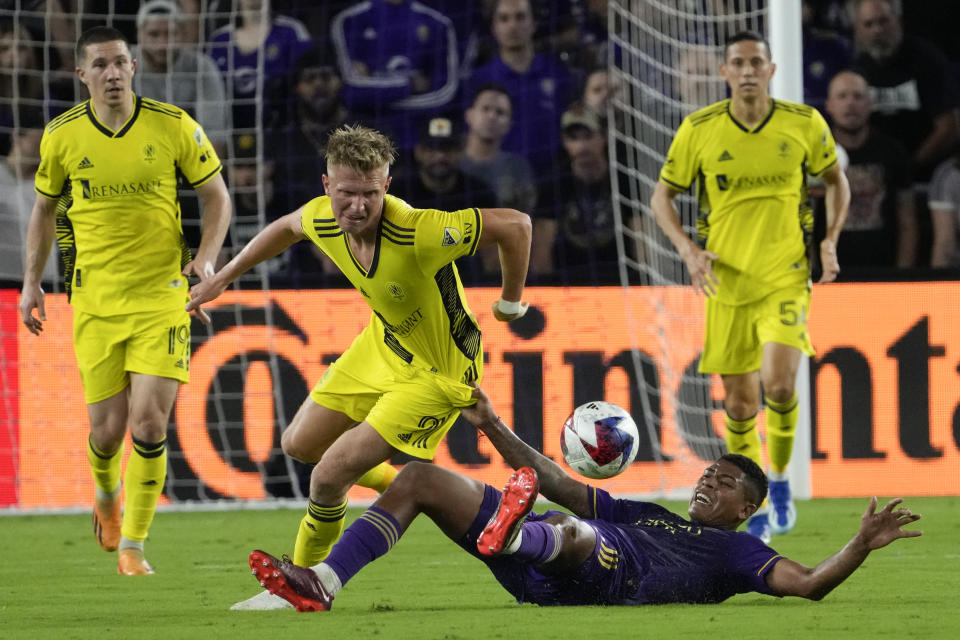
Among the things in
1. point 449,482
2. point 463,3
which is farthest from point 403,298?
point 463,3

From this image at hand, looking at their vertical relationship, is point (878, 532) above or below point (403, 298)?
below

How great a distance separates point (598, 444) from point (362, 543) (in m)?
1.05

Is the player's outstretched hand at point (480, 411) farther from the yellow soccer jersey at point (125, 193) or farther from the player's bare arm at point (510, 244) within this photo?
the yellow soccer jersey at point (125, 193)

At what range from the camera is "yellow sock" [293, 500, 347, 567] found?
5426 millimetres

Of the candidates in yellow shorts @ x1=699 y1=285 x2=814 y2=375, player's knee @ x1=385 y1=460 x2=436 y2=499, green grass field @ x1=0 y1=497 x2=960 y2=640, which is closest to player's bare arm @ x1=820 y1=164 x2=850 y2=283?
yellow shorts @ x1=699 y1=285 x2=814 y2=375

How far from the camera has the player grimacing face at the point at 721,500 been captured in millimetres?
4977

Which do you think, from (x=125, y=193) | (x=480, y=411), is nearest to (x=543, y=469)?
(x=480, y=411)

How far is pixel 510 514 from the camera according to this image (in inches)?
175

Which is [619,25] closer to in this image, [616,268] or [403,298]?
[616,268]

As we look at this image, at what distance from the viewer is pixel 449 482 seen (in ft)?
15.6

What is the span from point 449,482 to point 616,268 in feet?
19.4

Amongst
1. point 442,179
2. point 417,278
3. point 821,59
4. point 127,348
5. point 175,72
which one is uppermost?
point 821,59

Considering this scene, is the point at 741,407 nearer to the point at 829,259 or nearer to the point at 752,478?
the point at 829,259

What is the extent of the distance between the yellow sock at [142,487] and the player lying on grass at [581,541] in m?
2.02
